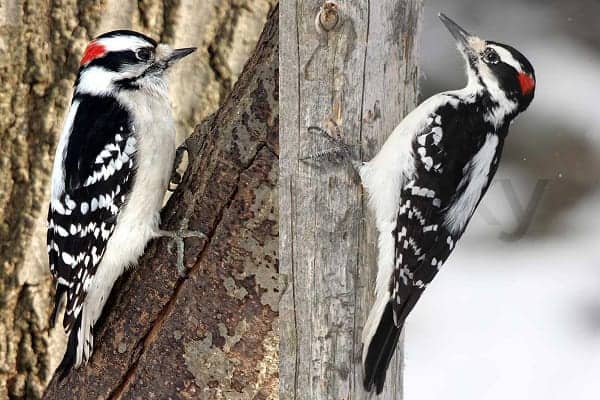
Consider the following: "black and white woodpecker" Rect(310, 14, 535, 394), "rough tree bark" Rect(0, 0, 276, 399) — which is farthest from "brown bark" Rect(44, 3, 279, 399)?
"rough tree bark" Rect(0, 0, 276, 399)

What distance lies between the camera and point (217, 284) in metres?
3.52

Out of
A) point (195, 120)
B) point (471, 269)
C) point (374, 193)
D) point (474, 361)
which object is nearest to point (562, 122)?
point (471, 269)

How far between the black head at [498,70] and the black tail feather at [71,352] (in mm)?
1601

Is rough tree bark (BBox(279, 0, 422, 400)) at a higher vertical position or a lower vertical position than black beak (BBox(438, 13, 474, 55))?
lower

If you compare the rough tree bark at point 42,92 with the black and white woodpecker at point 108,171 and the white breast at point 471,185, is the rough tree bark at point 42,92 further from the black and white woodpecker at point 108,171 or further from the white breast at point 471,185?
the white breast at point 471,185

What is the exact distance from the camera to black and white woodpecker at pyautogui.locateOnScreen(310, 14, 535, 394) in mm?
2975

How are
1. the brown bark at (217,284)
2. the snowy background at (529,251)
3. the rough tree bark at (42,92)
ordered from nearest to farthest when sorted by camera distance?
the brown bark at (217,284), the rough tree bark at (42,92), the snowy background at (529,251)

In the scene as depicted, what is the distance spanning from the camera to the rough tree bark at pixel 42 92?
4359mm

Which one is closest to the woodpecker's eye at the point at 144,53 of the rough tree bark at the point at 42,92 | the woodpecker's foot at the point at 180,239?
the woodpecker's foot at the point at 180,239

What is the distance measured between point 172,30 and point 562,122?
2.29 metres

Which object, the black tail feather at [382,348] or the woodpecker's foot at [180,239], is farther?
the woodpecker's foot at [180,239]

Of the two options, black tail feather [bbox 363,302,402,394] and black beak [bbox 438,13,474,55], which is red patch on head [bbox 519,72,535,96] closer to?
black beak [bbox 438,13,474,55]

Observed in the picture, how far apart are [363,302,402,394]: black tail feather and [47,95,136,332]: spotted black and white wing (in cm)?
106

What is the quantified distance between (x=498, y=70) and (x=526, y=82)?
0.29 ft
